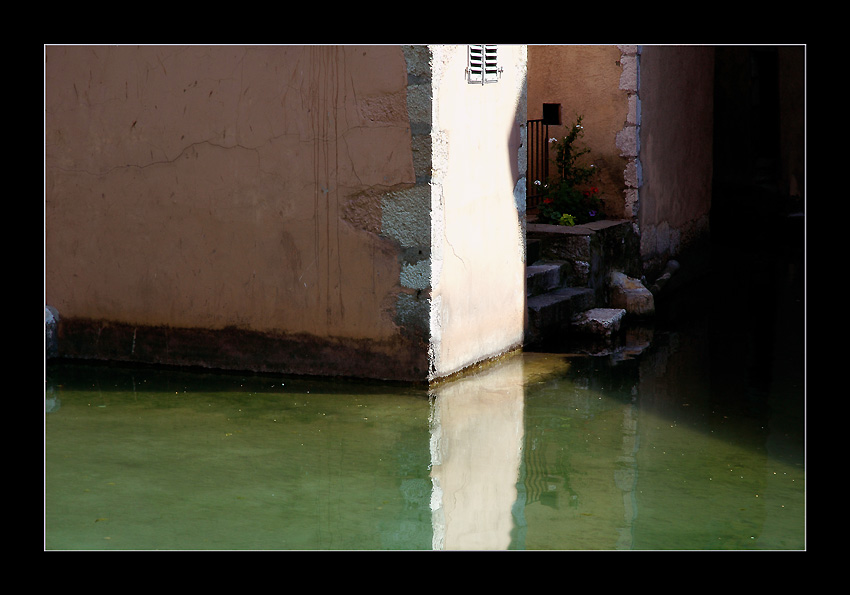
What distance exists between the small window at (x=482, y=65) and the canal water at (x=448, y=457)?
1.97 meters

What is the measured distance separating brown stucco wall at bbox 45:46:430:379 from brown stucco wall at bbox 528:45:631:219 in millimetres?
3638

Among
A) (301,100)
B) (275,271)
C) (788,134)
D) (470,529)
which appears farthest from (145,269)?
(788,134)

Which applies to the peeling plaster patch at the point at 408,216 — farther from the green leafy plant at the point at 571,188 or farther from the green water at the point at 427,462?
the green leafy plant at the point at 571,188

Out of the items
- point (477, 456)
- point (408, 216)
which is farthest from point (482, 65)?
point (477, 456)

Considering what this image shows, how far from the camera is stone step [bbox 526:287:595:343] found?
316 inches

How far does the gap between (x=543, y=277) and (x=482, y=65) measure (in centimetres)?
211

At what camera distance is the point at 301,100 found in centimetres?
682

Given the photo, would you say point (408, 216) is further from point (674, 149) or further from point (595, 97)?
point (674, 149)

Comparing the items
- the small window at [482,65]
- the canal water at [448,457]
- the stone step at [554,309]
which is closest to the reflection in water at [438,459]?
the canal water at [448,457]

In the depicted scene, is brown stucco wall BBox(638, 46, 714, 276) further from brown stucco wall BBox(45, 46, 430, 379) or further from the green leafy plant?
brown stucco wall BBox(45, 46, 430, 379)

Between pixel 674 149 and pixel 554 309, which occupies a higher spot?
pixel 674 149

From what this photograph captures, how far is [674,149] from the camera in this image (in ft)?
35.7

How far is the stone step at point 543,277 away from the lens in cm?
836
